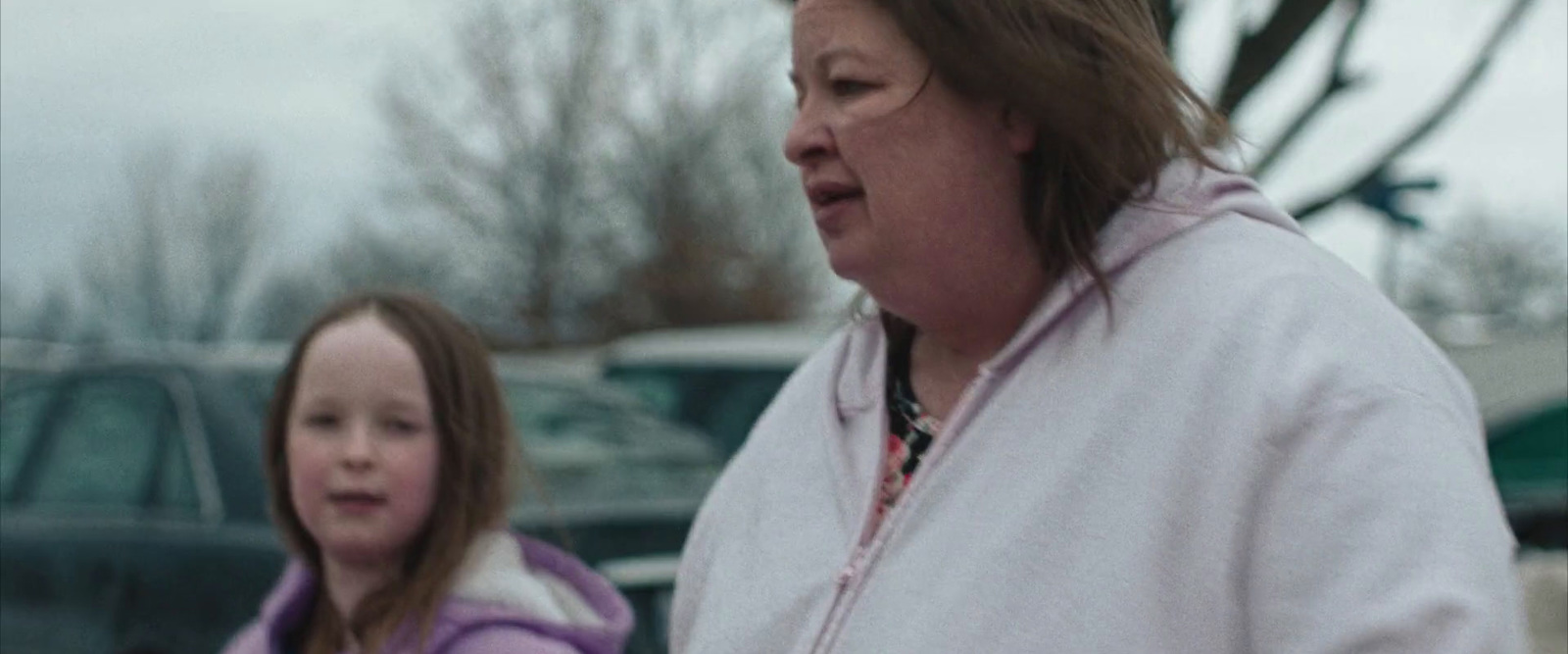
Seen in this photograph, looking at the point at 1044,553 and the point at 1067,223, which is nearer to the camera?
the point at 1044,553

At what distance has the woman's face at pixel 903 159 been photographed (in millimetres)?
1719

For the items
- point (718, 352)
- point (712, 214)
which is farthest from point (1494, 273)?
point (718, 352)

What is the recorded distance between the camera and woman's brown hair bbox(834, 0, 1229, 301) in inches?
66.2

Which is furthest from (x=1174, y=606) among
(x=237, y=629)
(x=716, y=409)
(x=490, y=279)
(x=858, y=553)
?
(x=490, y=279)

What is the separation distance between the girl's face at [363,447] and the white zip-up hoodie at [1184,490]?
37.4 inches

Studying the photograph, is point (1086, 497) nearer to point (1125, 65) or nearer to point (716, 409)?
point (1125, 65)

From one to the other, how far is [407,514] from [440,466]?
9 cm

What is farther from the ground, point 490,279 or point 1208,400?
point 1208,400

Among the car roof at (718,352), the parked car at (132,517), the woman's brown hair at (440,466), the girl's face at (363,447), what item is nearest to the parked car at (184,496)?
the parked car at (132,517)

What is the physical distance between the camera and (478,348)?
2.96 metres

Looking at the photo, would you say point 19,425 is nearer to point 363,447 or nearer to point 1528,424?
point 363,447

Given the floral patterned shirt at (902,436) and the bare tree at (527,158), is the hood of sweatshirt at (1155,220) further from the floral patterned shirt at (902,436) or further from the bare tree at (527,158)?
the bare tree at (527,158)

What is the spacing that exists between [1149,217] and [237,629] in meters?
3.02

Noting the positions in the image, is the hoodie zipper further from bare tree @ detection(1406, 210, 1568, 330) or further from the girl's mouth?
bare tree @ detection(1406, 210, 1568, 330)
